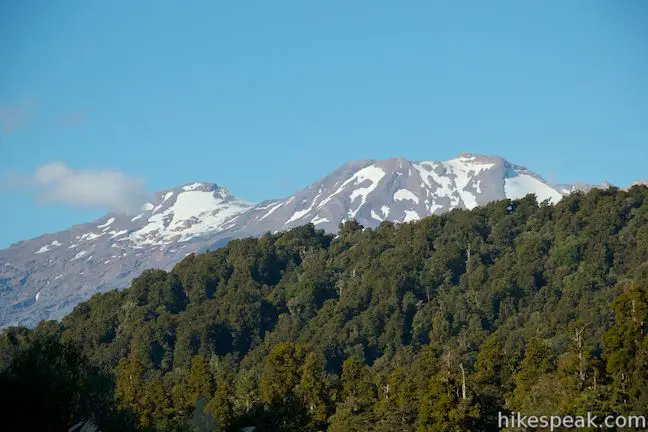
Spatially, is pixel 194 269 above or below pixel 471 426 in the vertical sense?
above

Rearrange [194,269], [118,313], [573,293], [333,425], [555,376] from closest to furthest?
[555,376], [333,425], [573,293], [118,313], [194,269]

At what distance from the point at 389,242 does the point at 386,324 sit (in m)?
26.5

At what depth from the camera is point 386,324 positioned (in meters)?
132

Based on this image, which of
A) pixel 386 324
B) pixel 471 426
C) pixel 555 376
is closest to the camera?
pixel 471 426

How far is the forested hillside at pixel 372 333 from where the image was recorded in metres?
63.4

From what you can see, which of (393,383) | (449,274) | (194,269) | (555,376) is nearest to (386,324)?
(449,274)

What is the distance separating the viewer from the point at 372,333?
130250mm

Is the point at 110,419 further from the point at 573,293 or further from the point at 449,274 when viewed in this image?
the point at 449,274

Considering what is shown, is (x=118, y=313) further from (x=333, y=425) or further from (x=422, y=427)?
(x=422, y=427)

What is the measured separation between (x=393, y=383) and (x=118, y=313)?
76.4 m

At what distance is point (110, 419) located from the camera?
6625 centimetres

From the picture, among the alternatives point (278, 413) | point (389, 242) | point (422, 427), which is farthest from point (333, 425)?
point (389, 242)

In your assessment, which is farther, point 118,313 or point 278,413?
point 118,313

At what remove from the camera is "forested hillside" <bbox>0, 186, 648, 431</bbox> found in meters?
63.4
